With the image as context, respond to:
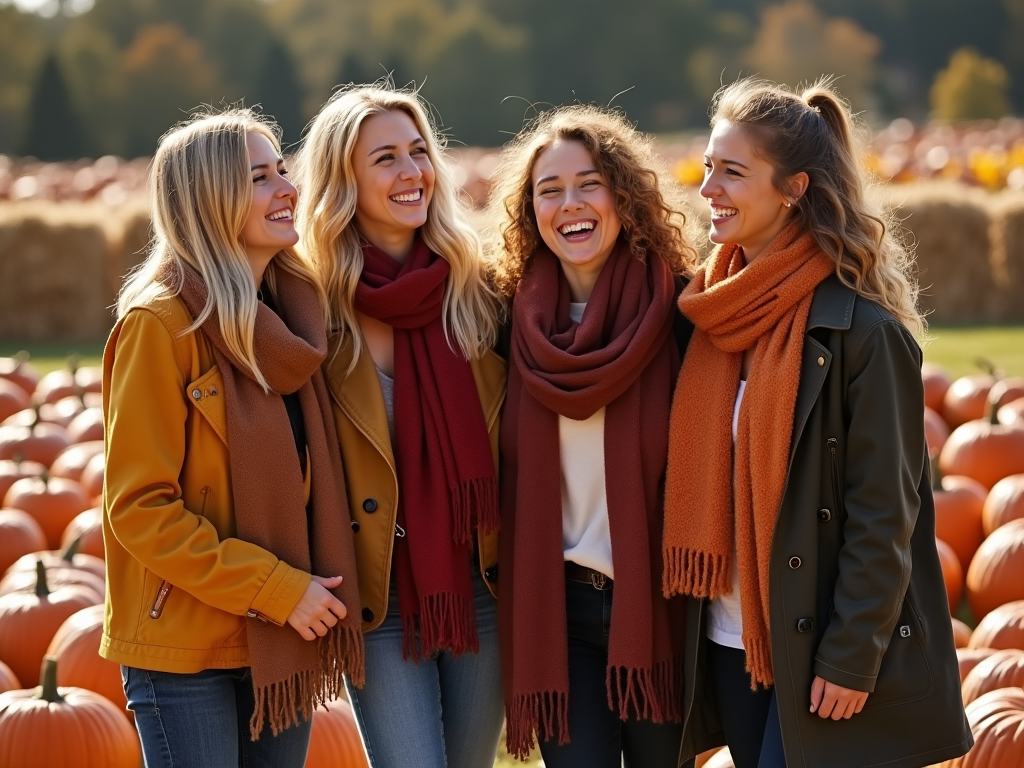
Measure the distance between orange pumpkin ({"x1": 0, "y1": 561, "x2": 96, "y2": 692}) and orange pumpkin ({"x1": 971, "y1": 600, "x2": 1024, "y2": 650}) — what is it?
351 centimetres

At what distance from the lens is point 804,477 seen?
296 centimetres

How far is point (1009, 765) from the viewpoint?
3.88m

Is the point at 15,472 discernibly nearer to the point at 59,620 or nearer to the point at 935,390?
the point at 59,620

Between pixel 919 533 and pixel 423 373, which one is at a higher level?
pixel 423 373

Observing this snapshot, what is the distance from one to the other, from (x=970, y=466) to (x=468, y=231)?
13.1 ft

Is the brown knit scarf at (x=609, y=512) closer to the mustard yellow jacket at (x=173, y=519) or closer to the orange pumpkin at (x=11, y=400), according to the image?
the mustard yellow jacket at (x=173, y=519)

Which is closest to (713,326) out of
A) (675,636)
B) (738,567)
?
(738,567)

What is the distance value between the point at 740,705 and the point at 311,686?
1.05 meters

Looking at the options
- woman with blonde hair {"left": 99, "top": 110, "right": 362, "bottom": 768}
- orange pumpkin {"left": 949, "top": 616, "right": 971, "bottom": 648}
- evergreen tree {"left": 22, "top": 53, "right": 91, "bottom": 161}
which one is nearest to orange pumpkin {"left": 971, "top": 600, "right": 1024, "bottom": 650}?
orange pumpkin {"left": 949, "top": 616, "right": 971, "bottom": 648}

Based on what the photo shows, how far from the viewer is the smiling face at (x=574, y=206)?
3.50 metres

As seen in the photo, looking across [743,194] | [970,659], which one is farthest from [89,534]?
[743,194]

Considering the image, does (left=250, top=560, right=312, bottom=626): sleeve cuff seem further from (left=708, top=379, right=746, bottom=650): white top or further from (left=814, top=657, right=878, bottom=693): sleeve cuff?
(left=814, top=657, right=878, bottom=693): sleeve cuff

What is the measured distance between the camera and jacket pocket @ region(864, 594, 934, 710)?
9.72 ft

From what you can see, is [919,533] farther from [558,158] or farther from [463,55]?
[463,55]
